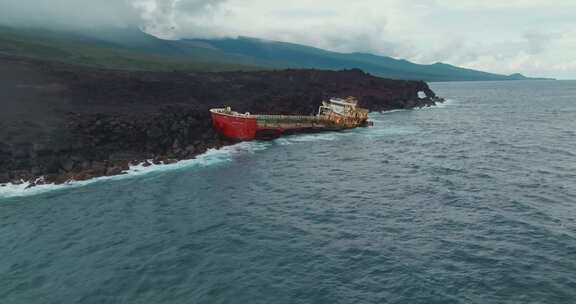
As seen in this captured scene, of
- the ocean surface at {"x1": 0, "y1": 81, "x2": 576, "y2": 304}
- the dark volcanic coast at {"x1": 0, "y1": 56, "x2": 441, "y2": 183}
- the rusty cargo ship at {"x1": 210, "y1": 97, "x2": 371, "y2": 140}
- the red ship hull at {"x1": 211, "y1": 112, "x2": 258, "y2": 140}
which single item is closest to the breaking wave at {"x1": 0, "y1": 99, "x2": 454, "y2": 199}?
the ocean surface at {"x1": 0, "y1": 81, "x2": 576, "y2": 304}

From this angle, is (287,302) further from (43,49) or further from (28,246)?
(43,49)

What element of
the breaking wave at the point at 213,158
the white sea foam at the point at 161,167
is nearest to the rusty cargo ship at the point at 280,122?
the breaking wave at the point at 213,158

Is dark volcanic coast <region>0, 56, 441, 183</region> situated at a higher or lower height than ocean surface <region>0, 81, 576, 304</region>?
higher

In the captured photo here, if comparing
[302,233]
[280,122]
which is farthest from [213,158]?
[302,233]

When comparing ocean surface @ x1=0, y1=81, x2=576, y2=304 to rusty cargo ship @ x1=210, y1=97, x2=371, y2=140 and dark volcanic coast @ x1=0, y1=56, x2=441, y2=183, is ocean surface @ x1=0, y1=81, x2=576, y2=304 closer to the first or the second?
dark volcanic coast @ x1=0, y1=56, x2=441, y2=183

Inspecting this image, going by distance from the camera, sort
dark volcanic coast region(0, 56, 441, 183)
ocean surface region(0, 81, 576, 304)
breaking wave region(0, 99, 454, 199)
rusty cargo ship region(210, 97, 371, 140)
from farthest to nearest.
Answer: rusty cargo ship region(210, 97, 371, 140)
dark volcanic coast region(0, 56, 441, 183)
breaking wave region(0, 99, 454, 199)
ocean surface region(0, 81, 576, 304)

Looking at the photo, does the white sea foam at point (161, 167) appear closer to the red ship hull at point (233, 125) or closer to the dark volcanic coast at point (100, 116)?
the dark volcanic coast at point (100, 116)

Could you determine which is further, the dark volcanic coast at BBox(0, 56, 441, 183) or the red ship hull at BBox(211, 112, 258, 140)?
the red ship hull at BBox(211, 112, 258, 140)
